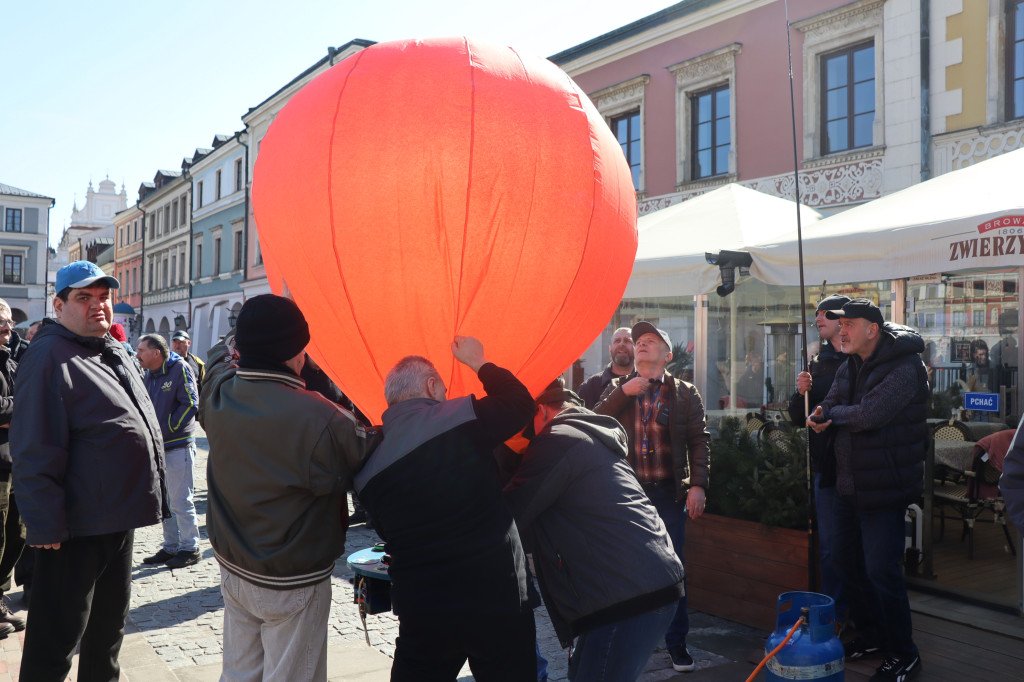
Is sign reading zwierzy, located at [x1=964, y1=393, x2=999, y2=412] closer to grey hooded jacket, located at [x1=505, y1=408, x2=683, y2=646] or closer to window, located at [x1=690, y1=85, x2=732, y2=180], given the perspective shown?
grey hooded jacket, located at [x1=505, y1=408, x2=683, y2=646]

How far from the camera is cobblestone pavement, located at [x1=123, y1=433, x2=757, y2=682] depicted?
14.5ft

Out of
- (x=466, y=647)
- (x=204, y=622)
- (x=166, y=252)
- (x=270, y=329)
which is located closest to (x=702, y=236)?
(x=204, y=622)

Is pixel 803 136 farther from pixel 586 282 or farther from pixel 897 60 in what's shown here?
pixel 586 282

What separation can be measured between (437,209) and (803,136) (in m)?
11.4

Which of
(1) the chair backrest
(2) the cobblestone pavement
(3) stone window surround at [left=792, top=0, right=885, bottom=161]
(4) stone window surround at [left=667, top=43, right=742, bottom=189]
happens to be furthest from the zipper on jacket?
(4) stone window surround at [left=667, top=43, right=742, bottom=189]

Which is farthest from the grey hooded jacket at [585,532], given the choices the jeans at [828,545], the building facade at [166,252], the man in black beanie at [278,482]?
the building facade at [166,252]

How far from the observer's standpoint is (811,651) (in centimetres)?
330

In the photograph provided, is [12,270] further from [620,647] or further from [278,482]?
[620,647]

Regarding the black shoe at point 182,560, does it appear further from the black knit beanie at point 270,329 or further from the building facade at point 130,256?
the building facade at point 130,256

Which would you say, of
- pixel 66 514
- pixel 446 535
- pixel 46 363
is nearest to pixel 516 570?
→ pixel 446 535

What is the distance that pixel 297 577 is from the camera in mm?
2678

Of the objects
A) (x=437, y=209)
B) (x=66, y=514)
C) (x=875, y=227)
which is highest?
(x=875, y=227)

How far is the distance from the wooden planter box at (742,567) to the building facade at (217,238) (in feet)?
89.3

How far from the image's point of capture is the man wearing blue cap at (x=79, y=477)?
309 cm
